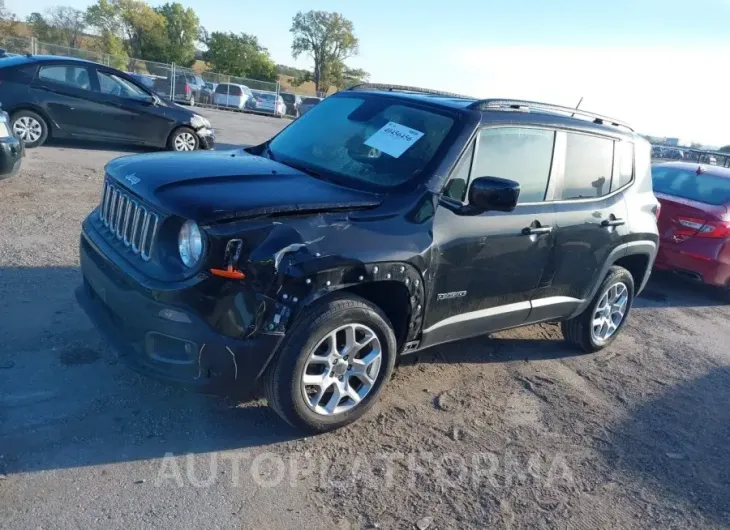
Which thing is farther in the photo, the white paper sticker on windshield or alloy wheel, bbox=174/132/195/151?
alloy wheel, bbox=174/132/195/151

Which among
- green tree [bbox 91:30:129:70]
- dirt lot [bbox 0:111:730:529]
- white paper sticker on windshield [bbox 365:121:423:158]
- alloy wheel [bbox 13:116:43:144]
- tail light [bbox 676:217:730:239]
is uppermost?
green tree [bbox 91:30:129:70]

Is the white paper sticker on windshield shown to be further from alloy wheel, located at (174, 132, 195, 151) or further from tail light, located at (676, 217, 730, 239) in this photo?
alloy wheel, located at (174, 132, 195, 151)

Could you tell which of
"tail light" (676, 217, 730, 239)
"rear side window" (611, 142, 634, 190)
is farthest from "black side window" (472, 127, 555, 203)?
"tail light" (676, 217, 730, 239)

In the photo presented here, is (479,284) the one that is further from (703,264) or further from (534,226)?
(703,264)

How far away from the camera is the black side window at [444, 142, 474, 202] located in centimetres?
398

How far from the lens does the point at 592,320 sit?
5473 millimetres

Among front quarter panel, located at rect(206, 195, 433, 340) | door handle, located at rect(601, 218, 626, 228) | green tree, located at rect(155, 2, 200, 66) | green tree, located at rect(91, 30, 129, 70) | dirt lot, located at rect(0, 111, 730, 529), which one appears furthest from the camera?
green tree, located at rect(155, 2, 200, 66)

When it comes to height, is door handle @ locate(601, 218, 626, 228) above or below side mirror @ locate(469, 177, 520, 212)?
below

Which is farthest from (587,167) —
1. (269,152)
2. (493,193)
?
(269,152)

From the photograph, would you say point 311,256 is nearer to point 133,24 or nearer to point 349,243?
point 349,243

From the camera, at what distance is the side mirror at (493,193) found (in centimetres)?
378

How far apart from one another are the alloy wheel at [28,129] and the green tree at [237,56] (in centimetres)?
6284

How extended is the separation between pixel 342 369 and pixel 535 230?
1.72 m

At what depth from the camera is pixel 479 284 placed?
4.20 m
